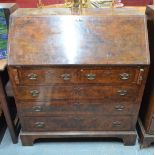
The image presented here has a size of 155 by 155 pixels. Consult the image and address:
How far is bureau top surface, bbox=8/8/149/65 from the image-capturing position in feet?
4.64

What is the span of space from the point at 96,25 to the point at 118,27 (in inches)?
6.2

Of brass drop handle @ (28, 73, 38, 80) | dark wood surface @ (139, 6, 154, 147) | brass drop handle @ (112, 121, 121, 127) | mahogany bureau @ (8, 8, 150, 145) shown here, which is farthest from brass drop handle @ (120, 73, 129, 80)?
brass drop handle @ (28, 73, 38, 80)

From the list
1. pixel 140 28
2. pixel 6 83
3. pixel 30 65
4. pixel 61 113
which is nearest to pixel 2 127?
pixel 6 83

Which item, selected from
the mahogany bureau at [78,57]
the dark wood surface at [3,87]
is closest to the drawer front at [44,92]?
the mahogany bureau at [78,57]

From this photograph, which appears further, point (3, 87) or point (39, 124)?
point (39, 124)

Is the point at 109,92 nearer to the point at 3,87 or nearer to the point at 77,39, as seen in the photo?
the point at 77,39

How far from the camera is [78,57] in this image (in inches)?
55.9

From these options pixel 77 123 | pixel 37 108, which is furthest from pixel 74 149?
pixel 37 108

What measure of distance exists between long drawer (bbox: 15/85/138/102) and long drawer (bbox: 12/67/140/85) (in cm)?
6

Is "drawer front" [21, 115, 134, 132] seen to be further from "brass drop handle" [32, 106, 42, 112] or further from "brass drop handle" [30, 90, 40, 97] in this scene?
"brass drop handle" [30, 90, 40, 97]

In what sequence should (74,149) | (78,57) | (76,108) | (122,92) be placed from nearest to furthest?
(78,57) < (122,92) < (76,108) < (74,149)

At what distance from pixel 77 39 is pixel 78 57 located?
137 mm

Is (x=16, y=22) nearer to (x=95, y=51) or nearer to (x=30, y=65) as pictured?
(x=30, y=65)

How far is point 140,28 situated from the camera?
1.46 metres
